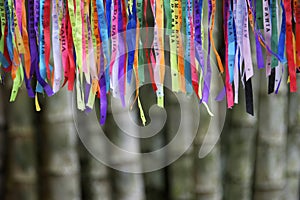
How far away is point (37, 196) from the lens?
112 cm

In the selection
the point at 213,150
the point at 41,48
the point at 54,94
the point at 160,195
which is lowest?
the point at 160,195

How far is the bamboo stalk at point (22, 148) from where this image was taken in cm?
108

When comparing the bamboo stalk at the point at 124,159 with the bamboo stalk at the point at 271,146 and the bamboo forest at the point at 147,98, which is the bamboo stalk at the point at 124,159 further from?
the bamboo stalk at the point at 271,146

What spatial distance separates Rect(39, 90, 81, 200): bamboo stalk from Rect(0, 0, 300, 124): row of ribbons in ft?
0.15

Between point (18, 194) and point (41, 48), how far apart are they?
15.2 inches

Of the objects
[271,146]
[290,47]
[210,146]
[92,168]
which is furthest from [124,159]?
[290,47]

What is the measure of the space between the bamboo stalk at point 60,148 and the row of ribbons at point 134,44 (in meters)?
0.05

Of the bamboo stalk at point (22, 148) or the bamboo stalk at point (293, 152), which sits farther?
the bamboo stalk at point (293, 152)

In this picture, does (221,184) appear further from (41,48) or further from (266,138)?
(41,48)

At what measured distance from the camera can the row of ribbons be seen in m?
1.03

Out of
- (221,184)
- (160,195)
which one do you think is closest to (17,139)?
(160,195)

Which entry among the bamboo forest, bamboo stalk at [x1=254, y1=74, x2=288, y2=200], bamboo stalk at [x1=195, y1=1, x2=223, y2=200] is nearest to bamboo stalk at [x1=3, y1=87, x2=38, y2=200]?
the bamboo forest

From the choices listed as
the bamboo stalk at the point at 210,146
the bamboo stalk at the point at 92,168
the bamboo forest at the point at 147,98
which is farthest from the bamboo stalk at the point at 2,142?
the bamboo stalk at the point at 210,146

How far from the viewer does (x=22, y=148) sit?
3.56 feet
